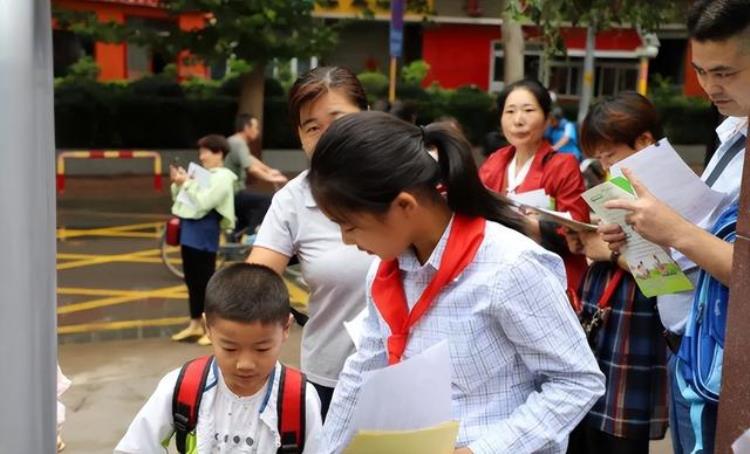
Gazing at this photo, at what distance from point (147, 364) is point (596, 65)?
22436 millimetres

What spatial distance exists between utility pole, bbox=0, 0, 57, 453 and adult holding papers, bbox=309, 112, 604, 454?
507 millimetres

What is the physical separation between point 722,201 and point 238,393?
47.0 inches

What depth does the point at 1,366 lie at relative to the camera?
1.38 meters

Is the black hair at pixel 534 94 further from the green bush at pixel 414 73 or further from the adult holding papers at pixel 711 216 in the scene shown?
the green bush at pixel 414 73

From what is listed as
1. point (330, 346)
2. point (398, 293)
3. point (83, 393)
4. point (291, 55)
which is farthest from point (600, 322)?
point (291, 55)

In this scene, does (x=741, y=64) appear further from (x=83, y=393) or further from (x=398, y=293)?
(x=83, y=393)

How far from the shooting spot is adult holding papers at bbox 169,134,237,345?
250 inches

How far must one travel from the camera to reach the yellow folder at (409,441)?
5.21 ft

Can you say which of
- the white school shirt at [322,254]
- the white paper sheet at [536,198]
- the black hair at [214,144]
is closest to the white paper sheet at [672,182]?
the white school shirt at [322,254]

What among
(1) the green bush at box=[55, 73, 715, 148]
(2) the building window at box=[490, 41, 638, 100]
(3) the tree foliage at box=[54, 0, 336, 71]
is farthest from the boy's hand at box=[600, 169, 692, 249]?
(2) the building window at box=[490, 41, 638, 100]

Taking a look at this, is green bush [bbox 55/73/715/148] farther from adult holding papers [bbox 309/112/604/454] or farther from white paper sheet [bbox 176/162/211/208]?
adult holding papers [bbox 309/112/604/454]

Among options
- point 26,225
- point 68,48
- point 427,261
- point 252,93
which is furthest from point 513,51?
point 68,48

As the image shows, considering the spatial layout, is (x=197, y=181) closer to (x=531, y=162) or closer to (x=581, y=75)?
(x=531, y=162)

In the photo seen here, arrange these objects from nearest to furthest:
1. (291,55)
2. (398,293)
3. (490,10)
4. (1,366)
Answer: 1. (1,366)
2. (398,293)
3. (291,55)
4. (490,10)
